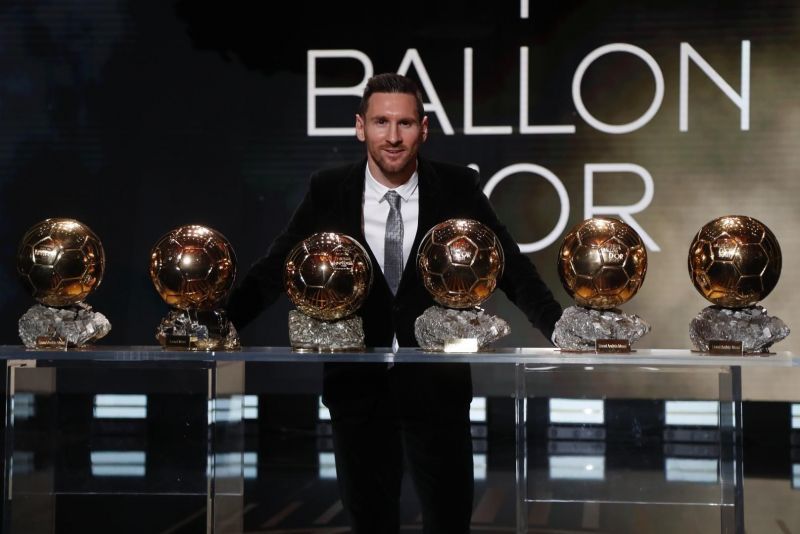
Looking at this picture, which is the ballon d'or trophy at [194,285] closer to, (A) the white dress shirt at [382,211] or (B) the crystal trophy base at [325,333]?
(B) the crystal trophy base at [325,333]

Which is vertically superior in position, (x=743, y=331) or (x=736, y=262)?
(x=736, y=262)

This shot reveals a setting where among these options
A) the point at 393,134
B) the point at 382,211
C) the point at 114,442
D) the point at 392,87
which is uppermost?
the point at 392,87

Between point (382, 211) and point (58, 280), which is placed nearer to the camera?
point (58, 280)

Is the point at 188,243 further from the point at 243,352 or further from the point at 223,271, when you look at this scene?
the point at 243,352

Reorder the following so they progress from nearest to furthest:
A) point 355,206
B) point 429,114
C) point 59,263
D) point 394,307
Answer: point 59,263 < point 394,307 < point 355,206 < point 429,114

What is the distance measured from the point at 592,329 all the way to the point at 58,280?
1.47 m

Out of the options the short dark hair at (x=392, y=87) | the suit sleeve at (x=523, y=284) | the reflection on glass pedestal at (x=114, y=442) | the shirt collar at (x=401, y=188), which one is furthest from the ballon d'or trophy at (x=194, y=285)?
the suit sleeve at (x=523, y=284)

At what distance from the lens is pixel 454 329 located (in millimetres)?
2785

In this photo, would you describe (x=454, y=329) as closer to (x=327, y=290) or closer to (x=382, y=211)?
(x=327, y=290)

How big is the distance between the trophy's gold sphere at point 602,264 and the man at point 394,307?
255 millimetres

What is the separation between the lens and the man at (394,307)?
272cm

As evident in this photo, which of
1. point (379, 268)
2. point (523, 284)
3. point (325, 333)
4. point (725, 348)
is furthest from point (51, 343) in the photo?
point (725, 348)

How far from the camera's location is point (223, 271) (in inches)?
113

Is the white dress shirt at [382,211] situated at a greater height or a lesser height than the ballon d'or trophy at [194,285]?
greater
